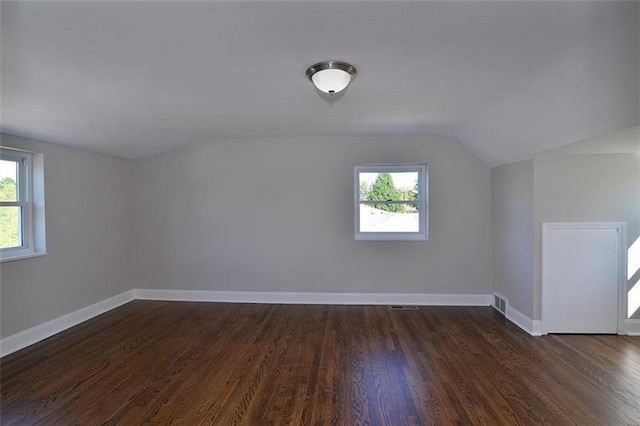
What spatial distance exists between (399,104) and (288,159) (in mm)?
1923

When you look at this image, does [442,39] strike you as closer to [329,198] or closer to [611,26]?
[611,26]

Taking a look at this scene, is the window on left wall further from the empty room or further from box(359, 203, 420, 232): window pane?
box(359, 203, 420, 232): window pane

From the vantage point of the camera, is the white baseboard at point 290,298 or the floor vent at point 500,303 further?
the white baseboard at point 290,298

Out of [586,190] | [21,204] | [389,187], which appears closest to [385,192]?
[389,187]

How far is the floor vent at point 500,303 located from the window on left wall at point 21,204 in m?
5.38

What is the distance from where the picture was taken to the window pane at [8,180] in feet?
10.3

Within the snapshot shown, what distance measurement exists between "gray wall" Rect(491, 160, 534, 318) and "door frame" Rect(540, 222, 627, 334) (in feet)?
0.35

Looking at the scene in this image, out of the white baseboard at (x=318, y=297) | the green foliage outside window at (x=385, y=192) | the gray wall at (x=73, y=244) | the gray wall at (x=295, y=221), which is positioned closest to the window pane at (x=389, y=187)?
the green foliage outside window at (x=385, y=192)

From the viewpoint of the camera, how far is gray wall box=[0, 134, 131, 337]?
3100 millimetres

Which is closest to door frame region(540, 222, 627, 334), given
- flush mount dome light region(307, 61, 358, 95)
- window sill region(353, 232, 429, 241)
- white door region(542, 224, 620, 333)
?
white door region(542, 224, 620, 333)

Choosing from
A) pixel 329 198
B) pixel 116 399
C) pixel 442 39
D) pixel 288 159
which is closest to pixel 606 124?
pixel 442 39

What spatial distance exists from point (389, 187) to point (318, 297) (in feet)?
6.14

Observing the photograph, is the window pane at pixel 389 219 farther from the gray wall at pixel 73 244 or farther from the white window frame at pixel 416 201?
the gray wall at pixel 73 244

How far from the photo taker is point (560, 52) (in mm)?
1907
